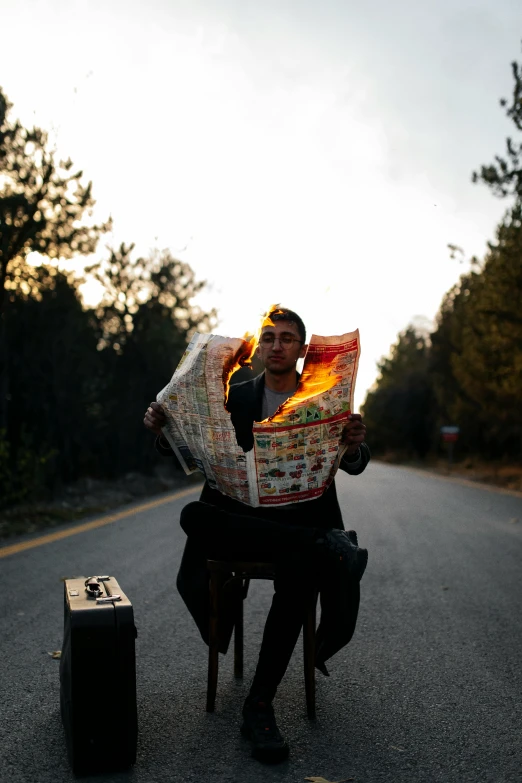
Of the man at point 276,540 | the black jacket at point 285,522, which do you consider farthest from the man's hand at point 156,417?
the black jacket at point 285,522

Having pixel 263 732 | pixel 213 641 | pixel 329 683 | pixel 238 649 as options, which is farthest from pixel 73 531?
pixel 263 732

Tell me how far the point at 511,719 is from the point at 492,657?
1.14 metres

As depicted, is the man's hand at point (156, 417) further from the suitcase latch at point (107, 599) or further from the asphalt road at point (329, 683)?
the asphalt road at point (329, 683)

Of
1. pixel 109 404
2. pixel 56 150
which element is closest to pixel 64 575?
pixel 56 150

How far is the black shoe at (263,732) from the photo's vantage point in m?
3.29

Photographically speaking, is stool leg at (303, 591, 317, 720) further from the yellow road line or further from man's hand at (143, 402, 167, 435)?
the yellow road line

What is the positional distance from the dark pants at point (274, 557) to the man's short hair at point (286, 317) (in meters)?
0.90

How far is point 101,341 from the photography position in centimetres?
2709

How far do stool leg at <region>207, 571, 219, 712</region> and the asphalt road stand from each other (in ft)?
0.29

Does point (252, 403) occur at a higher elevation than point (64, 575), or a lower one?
higher

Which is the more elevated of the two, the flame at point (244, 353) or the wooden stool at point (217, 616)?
the flame at point (244, 353)

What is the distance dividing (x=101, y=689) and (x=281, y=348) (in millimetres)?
1659

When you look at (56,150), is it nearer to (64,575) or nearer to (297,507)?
(64,575)

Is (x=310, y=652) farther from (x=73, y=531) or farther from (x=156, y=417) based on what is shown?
(x=73, y=531)
